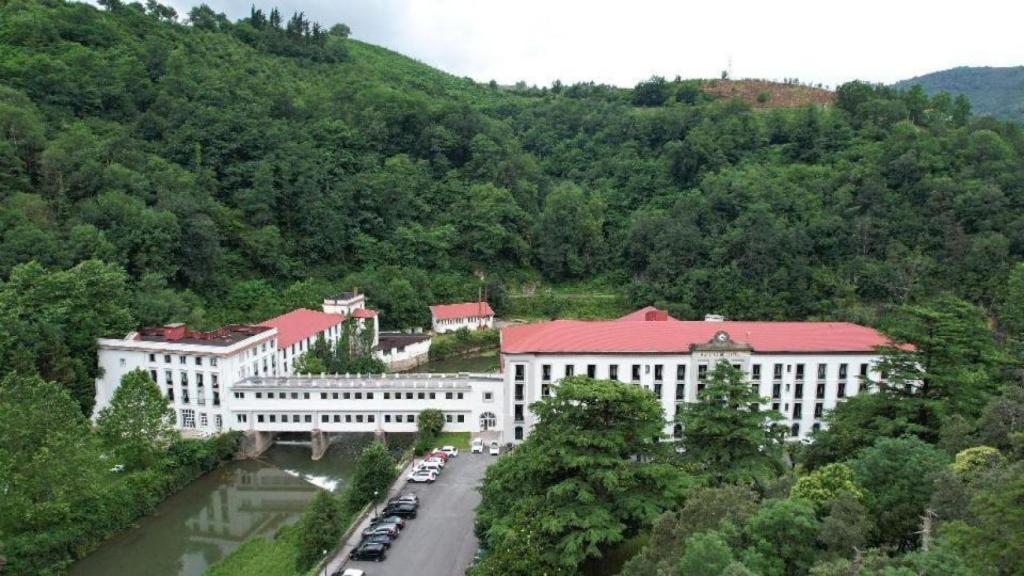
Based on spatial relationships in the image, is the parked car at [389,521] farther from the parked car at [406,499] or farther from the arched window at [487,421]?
the arched window at [487,421]

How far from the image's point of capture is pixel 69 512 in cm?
2406

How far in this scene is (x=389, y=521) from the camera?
973 inches

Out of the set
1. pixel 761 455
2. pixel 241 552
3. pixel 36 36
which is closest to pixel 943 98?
pixel 761 455

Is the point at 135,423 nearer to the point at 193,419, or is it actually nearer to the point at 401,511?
the point at 193,419

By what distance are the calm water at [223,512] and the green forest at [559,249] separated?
0.89 metres

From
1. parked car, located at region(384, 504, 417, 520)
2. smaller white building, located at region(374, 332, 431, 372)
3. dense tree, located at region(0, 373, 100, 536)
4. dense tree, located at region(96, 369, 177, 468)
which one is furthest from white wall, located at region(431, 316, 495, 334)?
dense tree, located at region(0, 373, 100, 536)

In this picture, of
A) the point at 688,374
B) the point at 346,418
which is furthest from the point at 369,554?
the point at 688,374

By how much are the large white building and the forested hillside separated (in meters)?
19.5

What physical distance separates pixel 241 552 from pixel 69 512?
5.70 metres

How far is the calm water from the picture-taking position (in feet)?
82.3

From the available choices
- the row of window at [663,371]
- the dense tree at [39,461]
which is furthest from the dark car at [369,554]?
the row of window at [663,371]

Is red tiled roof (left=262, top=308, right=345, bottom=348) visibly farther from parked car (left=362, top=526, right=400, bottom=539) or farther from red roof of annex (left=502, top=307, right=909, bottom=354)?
parked car (left=362, top=526, right=400, bottom=539)

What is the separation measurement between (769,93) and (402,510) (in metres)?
82.7

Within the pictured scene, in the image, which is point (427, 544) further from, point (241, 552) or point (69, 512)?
point (69, 512)
